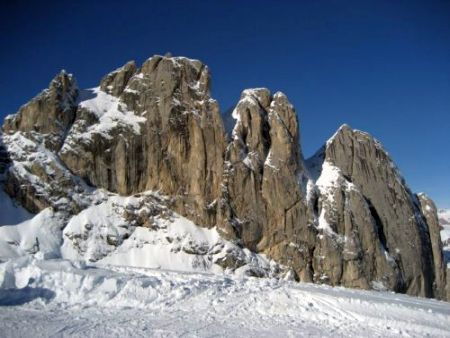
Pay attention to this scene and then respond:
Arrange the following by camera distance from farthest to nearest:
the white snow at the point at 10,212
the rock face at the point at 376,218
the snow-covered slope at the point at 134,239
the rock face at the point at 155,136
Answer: the rock face at the point at 376,218, the rock face at the point at 155,136, the white snow at the point at 10,212, the snow-covered slope at the point at 134,239

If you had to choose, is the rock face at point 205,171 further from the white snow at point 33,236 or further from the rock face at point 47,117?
the white snow at point 33,236

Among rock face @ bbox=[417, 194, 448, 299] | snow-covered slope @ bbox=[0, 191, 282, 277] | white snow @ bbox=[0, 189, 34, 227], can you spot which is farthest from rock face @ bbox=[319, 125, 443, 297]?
white snow @ bbox=[0, 189, 34, 227]

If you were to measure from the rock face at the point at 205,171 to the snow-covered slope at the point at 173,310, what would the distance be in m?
40.5

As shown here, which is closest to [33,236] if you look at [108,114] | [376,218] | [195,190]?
[108,114]

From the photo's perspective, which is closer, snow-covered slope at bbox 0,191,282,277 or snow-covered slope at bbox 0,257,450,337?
snow-covered slope at bbox 0,257,450,337

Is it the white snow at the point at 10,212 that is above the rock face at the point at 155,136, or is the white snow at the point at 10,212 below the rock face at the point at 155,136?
below

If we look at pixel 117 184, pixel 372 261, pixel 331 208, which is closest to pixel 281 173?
pixel 331 208

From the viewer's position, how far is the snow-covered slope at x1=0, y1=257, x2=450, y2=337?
42.8 ft

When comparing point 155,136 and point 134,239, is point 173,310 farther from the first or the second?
point 155,136

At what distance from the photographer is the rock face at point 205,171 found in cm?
6016

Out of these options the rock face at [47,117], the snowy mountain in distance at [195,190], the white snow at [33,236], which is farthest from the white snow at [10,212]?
the rock face at [47,117]

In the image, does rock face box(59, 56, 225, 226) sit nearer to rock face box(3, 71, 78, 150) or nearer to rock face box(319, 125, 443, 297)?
rock face box(3, 71, 78, 150)

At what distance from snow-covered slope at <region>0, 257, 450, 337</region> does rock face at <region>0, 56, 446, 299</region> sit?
40.5 meters

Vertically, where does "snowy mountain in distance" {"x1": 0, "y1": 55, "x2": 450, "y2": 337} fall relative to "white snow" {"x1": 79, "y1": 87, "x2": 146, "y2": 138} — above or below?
below
